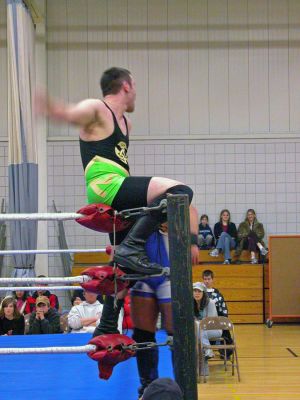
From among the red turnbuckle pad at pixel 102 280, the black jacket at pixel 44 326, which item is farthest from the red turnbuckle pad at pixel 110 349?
the black jacket at pixel 44 326

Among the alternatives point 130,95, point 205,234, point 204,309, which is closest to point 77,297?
point 204,309

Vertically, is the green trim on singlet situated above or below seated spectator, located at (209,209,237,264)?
above

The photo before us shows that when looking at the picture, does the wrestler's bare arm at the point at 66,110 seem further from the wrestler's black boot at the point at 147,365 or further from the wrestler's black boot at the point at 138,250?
the wrestler's black boot at the point at 147,365

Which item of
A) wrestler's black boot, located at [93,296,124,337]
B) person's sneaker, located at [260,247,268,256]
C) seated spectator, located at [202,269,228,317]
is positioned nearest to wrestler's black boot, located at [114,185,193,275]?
wrestler's black boot, located at [93,296,124,337]

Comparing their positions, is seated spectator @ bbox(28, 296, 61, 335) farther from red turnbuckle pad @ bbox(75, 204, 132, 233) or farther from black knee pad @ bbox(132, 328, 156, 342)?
red turnbuckle pad @ bbox(75, 204, 132, 233)

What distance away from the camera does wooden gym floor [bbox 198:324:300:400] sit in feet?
24.8

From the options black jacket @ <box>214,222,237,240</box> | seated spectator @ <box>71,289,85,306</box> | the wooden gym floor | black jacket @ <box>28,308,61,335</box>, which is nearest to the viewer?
black jacket @ <box>28,308,61,335</box>

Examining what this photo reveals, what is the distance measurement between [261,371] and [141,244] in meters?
6.36

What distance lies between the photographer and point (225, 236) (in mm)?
13695

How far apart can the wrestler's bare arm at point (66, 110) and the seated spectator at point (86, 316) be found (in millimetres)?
4186

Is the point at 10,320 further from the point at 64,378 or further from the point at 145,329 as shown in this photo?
the point at 145,329

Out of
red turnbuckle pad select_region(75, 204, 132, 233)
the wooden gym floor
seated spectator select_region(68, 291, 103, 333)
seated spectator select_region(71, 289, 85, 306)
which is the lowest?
the wooden gym floor

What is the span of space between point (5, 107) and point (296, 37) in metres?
6.60

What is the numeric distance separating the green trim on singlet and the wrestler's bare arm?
7.9 inches
